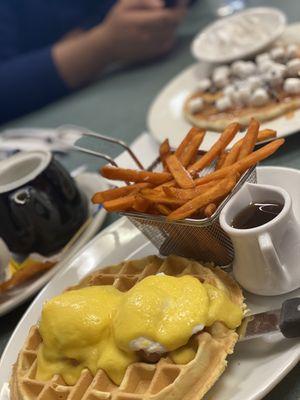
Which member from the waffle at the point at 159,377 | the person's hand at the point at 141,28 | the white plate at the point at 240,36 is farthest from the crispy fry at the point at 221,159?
the person's hand at the point at 141,28

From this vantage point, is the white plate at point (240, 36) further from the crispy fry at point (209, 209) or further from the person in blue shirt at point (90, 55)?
the crispy fry at point (209, 209)

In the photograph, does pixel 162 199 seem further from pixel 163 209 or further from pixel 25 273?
pixel 25 273

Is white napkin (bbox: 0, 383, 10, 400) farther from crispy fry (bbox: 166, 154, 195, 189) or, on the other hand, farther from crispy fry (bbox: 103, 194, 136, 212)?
crispy fry (bbox: 166, 154, 195, 189)

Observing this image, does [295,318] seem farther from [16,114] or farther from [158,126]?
[16,114]

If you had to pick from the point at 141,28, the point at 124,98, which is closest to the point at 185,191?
the point at 124,98

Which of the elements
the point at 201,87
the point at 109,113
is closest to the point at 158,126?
the point at 201,87

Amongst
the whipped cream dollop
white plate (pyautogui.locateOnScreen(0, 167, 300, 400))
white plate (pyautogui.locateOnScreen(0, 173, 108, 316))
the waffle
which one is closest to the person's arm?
the whipped cream dollop
